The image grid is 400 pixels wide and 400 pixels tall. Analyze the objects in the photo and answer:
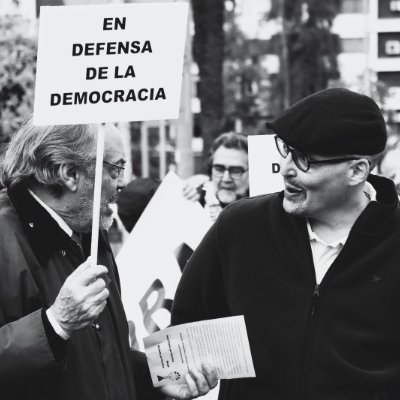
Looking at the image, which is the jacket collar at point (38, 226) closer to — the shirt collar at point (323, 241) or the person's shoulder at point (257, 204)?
the person's shoulder at point (257, 204)

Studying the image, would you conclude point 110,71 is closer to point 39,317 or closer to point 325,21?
point 39,317

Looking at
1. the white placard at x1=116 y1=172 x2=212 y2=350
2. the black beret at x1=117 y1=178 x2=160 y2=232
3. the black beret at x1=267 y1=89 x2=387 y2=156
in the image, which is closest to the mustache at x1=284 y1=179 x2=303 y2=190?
the black beret at x1=267 y1=89 x2=387 y2=156

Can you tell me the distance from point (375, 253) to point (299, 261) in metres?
0.25

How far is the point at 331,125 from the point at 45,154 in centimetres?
96

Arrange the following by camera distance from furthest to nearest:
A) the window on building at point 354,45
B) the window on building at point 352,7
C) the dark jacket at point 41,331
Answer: the window on building at point 354,45, the window on building at point 352,7, the dark jacket at point 41,331

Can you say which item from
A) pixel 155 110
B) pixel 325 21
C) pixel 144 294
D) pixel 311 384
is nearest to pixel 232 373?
pixel 311 384

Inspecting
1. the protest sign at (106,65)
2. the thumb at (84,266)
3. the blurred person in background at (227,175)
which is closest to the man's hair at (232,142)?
the blurred person in background at (227,175)

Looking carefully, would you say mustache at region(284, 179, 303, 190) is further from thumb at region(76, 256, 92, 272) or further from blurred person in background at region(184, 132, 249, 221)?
blurred person in background at region(184, 132, 249, 221)

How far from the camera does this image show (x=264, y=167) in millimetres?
4273

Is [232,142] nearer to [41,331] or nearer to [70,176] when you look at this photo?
[70,176]

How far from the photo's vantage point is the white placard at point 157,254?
4.63 meters

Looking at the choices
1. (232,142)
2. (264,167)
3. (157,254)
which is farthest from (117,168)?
(232,142)

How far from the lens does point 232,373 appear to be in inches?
117

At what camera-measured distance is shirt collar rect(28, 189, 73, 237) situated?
290 cm
